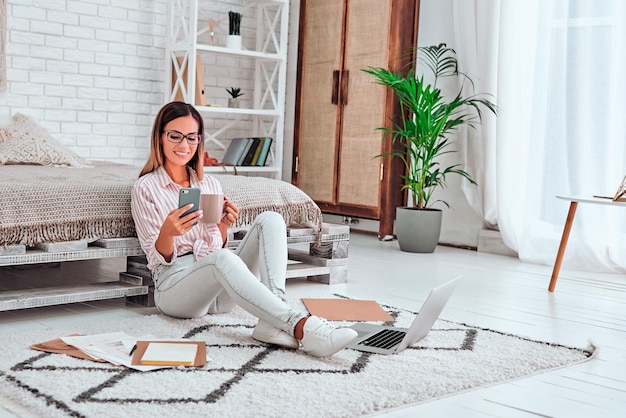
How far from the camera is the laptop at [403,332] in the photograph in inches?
95.8

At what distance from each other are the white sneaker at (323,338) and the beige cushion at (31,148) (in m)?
2.43

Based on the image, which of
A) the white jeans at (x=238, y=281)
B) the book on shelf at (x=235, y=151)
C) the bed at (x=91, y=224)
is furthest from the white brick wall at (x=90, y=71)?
the white jeans at (x=238, y=281)

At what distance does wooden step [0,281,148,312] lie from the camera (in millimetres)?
2678

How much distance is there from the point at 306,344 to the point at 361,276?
172 centimetres

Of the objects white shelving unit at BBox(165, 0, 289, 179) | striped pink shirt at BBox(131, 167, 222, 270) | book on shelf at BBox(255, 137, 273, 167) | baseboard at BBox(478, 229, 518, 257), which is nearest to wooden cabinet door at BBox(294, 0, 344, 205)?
white shelving unit at BBox(165, 0, 289, 179)

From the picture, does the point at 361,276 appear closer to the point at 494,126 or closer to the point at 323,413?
the point at 494,126

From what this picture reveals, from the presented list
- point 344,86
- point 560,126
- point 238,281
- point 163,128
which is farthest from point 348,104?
point 238,281

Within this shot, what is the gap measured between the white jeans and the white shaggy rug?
85 millimetres

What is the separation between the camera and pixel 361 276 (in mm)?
3988

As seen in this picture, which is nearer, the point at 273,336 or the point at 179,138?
the point at 273,336

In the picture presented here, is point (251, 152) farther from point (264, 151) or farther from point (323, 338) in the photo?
point (323, 338)

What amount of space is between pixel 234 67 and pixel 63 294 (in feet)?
12.2

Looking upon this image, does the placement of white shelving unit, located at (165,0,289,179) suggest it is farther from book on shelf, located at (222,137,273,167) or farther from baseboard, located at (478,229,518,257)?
baseboard, located at (478,229,518,257)

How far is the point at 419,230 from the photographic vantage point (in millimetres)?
5012
